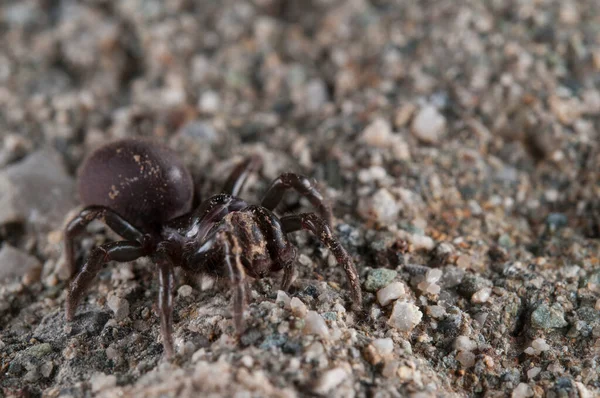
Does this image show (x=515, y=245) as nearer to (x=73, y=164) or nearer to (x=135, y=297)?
(x=135, y=297)

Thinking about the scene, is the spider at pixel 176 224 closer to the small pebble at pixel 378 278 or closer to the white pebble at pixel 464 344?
the small pebble at pixel 378 278

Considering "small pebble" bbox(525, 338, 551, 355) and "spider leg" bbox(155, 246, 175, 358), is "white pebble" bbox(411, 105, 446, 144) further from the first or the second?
"spider leg" bbox(155, 246, 175, 358)

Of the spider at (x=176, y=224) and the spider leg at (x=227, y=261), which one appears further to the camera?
the spider at (x=176, y=224)

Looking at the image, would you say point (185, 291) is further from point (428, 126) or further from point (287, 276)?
point (428, 126)

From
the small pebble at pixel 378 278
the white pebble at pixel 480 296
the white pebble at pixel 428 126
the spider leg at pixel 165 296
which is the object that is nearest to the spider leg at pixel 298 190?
the small pebble at pixel 378 278

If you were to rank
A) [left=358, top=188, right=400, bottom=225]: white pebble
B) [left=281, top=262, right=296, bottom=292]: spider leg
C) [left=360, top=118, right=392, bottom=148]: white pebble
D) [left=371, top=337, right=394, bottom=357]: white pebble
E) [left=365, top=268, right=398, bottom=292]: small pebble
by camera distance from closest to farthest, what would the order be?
[left=371, top=337, right=394, bottom=357]: white pebble, [left=281, top=262, right=296, bottom=292]: spider leg, [left=365, top=268, right=398, bottom=292]: small pebble, [left=358, top=188, right=400, bottom=225]: white pebble, [left=360, top=118, right=392, bottom=148]: white pebble

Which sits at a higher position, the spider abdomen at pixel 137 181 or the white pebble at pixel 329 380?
the spider abdomen at pixel 137 181

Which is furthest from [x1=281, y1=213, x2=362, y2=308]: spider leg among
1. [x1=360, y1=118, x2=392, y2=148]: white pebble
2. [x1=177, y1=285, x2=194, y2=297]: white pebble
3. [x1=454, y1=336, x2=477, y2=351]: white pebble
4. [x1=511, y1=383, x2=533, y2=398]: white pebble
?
[x1=360, y1=118, x2=392, y2=148]: white pebble
